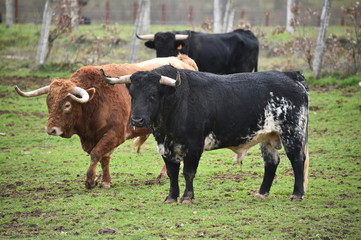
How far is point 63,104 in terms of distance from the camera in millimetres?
8680

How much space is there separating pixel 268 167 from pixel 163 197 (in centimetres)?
148

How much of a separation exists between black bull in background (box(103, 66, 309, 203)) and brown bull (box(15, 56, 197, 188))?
52.2 inches

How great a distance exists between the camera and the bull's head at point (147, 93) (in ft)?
24.2

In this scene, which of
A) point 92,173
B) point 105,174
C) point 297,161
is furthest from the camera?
point 105,174

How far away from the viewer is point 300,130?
7.99 m

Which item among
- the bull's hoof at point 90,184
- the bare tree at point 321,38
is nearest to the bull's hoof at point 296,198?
the bull's hoof at point 90,184

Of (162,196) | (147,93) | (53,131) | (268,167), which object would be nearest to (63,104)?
(53,131)

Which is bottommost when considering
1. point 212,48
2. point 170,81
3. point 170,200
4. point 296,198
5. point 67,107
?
point 212,48

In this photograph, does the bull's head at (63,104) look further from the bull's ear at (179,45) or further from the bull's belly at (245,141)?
the bull's ear at (179,45)

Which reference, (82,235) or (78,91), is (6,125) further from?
(82,235)

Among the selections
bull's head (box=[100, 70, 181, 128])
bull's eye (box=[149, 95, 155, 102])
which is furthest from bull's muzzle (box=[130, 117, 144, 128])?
bull's eye (box=[149, 95, 155, 102])

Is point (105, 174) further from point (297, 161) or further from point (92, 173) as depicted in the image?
point (297, 161)

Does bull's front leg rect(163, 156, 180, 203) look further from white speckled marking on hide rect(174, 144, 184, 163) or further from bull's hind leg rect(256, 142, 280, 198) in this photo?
bull's hind leg rect(256, 142, 280, 198)

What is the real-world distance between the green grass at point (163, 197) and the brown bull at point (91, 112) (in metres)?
0.62
